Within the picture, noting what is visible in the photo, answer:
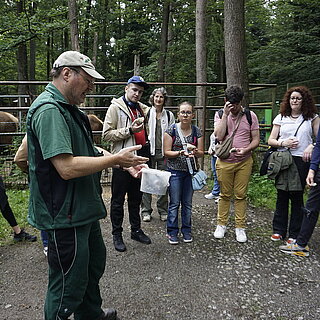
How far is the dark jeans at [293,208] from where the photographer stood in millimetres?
3865

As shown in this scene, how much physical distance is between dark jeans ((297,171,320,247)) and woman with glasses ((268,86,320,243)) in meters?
0.22

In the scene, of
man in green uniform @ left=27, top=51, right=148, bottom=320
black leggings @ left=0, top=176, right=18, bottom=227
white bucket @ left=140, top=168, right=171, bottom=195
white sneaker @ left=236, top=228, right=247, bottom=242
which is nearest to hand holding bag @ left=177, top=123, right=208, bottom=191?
white sneaker @ left=236, top=228, right=247, bottom=242

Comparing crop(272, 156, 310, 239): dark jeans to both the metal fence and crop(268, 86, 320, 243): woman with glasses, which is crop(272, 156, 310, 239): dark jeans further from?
the metal fence

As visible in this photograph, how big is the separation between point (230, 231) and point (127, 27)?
1844cm

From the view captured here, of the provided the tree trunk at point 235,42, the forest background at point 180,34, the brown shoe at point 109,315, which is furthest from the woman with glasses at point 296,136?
the forest background at point 180,34

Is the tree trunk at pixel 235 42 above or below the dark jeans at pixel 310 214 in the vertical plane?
above

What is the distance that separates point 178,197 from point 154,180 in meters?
1.09

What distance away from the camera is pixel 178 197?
4004 millimetres

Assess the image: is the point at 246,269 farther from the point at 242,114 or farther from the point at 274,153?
the point at 242,114

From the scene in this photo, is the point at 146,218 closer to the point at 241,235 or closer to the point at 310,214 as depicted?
the point at 241,235

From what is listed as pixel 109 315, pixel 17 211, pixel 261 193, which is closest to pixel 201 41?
pixel 261 193

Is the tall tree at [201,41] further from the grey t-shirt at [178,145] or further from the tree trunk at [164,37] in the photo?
the grey t-shirt at [178,145]

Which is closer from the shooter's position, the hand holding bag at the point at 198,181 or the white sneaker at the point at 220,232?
the hand holding bag at the point at 198,181

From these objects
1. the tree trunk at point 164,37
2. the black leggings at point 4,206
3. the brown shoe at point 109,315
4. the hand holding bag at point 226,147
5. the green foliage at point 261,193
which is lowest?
the brown shoe at point 109,315
